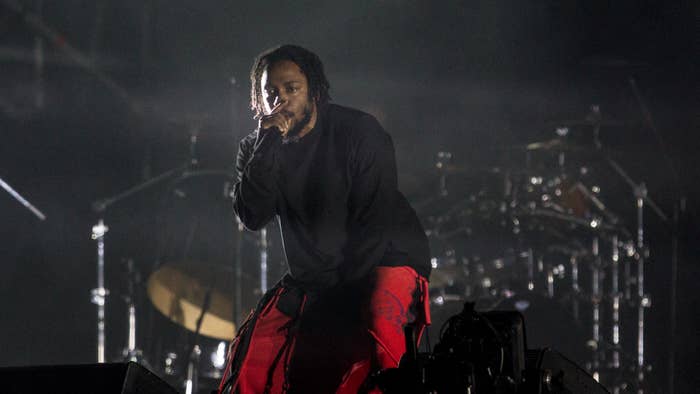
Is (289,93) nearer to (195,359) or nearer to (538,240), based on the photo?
(195,359)

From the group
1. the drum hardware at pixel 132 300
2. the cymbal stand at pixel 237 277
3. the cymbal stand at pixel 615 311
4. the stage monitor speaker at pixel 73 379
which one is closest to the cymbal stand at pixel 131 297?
the drum hardware at pixel 132 300

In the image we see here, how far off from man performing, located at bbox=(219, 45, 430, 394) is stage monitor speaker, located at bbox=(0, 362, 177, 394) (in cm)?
59

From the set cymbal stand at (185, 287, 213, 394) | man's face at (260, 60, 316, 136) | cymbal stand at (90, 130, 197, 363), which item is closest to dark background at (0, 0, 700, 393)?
cymbal stand at (90, 130, 197, 363)

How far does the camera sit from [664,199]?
7461 millimetres

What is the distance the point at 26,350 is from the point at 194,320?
133 centimetres

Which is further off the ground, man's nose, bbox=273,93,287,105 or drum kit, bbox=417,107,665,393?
man's nose, bbox=273,93,287,105

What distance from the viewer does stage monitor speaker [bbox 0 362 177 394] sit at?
259cm

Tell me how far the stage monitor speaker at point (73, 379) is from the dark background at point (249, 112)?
3740 mm

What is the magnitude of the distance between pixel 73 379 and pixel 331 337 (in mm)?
881

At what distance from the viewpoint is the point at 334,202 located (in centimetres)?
336

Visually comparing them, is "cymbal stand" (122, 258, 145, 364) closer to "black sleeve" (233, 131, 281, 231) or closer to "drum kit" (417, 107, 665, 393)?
"drum kit" (417, 107, 665, 393)

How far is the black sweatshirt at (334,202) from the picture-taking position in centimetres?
332

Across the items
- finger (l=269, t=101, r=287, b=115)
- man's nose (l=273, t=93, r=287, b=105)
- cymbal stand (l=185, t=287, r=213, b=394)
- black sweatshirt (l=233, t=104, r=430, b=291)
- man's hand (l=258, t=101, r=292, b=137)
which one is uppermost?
man's nose (l=273, t=93, r=287, b=105)

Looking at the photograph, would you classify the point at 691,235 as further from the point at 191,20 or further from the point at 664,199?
the point at 191,20
